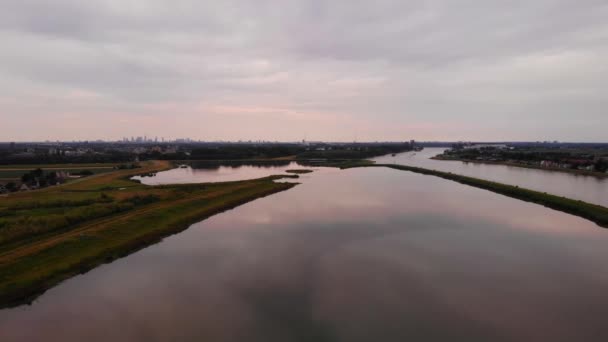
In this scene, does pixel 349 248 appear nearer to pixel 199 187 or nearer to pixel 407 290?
pixel 407 290

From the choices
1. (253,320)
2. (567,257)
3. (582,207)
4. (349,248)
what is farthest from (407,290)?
(582,207)

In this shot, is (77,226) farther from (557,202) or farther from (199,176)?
(557,202)

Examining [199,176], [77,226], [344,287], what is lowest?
[344,287]

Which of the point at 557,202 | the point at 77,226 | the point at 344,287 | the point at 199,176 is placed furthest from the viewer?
the point at 199,176

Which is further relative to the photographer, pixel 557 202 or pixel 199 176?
pixel 199 176

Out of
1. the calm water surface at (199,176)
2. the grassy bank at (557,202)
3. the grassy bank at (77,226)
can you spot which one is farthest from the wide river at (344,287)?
the calm water surface at (199,176)

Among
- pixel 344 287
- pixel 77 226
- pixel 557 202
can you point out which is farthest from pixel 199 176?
pixel 557 202

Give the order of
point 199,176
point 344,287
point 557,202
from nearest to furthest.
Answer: point 344,287 → point 557,202 → point 199,176

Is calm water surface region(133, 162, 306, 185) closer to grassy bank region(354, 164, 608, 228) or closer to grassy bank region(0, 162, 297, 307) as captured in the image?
grassy bank region(0, 162, 297, 307)

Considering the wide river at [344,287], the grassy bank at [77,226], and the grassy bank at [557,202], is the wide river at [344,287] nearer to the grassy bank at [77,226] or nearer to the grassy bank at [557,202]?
the grassy bank at [77,226]
